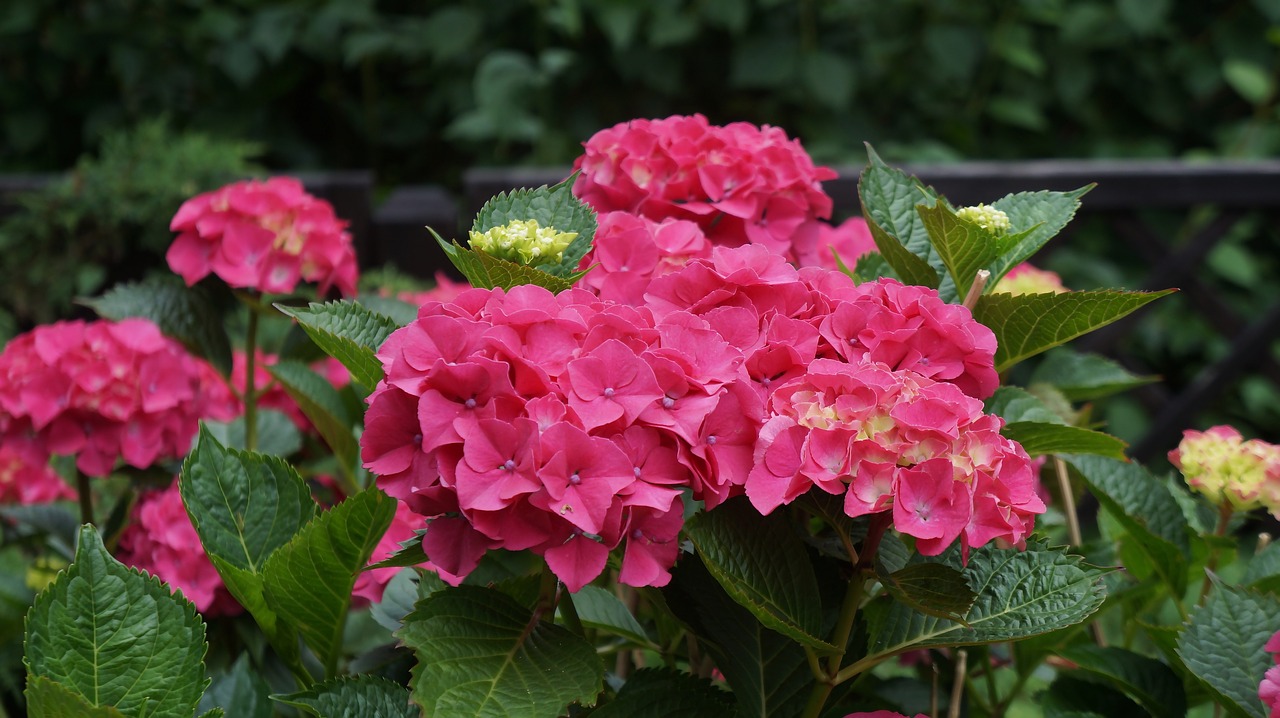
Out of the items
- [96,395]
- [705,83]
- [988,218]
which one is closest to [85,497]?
[96,395]

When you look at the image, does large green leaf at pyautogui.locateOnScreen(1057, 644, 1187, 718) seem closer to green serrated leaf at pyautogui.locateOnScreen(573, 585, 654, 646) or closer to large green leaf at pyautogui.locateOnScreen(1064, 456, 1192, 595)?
large green leaf at pyautogui.locateOnScreen(1064, 456, 1192, 595)

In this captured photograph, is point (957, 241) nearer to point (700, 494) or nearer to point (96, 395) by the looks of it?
point (700, 494)

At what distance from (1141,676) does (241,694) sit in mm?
597

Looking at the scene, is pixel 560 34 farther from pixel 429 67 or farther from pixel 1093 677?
pixel 1093 677

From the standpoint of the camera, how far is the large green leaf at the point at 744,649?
610 millimetres

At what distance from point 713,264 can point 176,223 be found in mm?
512

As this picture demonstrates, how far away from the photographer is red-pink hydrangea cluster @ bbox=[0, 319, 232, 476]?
95 cm

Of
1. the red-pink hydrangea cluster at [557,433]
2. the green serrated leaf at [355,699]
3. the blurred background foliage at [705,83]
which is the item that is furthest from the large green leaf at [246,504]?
the blurred background foliage at [705,83]

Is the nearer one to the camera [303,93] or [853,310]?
[853,310]

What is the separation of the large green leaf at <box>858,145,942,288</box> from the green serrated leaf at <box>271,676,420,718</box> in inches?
15.1

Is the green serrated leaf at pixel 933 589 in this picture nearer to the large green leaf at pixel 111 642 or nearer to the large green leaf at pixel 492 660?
the large green leaf at pixel 492 660

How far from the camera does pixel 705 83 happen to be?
Result: 8.92 ft

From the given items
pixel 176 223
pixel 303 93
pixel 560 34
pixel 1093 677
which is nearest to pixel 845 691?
pixel 1093 677

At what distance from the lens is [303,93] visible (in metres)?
2.95
